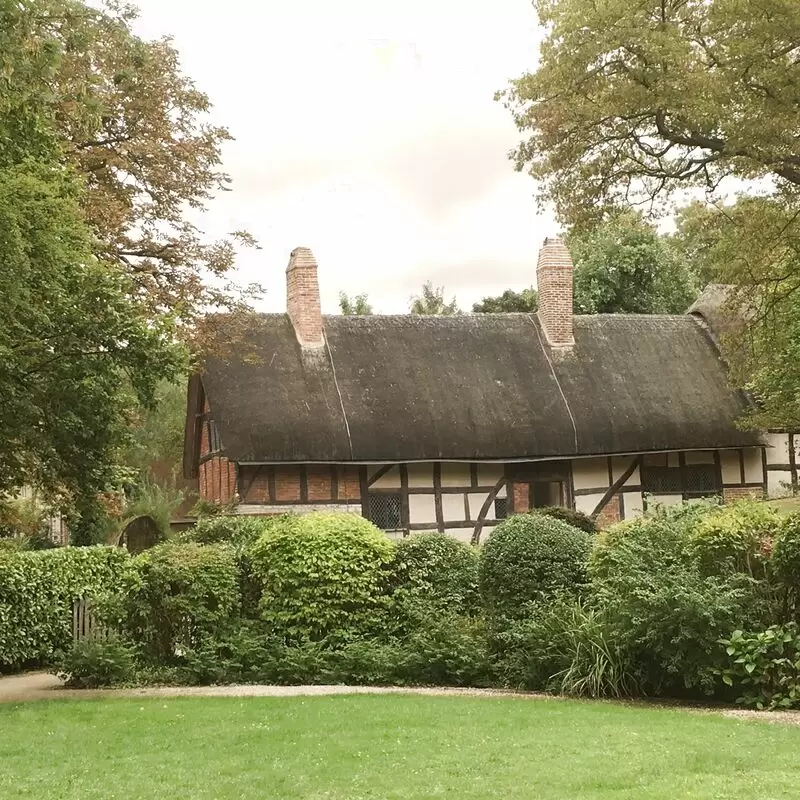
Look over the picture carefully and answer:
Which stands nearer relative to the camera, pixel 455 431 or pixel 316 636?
pixel 316 636

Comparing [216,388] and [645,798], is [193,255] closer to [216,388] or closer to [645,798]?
[216,388]

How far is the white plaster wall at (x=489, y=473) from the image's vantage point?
24734 millimetres

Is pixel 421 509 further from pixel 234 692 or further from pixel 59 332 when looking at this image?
pixel 59 332

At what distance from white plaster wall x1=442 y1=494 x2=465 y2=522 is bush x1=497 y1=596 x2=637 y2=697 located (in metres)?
12.3

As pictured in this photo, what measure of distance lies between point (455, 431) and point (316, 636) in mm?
11561

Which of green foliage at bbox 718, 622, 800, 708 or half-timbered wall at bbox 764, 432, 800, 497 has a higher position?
half-timbered wall at bbox 764, 432, 800, 497

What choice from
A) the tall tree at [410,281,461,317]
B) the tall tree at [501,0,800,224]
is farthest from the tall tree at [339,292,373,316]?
the tall tree at [501,0,800,224]

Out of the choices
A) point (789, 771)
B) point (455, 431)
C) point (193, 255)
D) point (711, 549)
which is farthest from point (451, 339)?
point (789, 771)

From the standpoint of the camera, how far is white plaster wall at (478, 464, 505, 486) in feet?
81.1

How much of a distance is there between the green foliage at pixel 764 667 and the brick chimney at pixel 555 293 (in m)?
17.8

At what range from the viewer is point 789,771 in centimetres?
665

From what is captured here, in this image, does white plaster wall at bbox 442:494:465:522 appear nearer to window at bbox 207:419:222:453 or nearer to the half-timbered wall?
window at bbox 207:419:222:453

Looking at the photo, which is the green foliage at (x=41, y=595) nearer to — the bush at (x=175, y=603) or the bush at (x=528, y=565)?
the bush at (x=175, y=603)

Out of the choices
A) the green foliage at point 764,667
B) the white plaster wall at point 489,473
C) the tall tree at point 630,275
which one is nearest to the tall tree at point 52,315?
the green foliage at point 764,667
